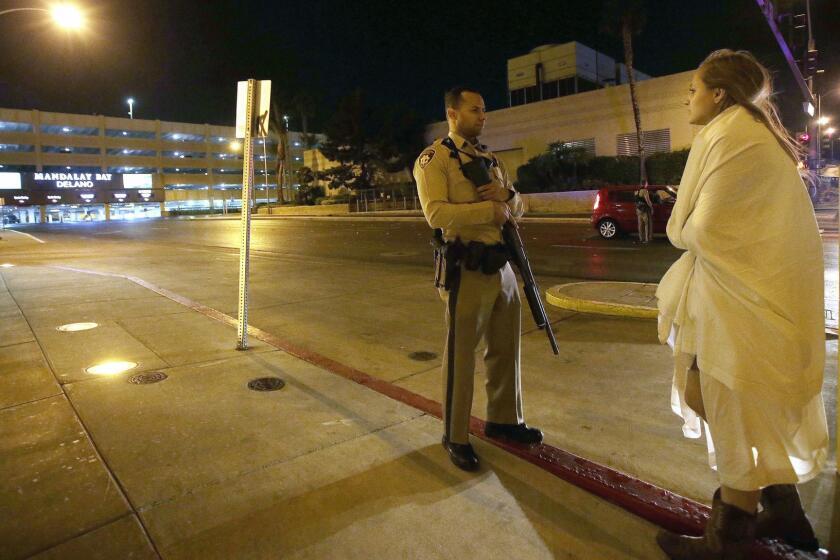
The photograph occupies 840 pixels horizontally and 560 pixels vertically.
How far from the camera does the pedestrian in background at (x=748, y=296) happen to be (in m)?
2.05

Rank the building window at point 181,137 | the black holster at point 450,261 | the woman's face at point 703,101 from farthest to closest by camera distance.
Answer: the building window at point 181,137 < the black holster at point 450,261 < the woman's face at point 703,101

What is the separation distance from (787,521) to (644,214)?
542 inches

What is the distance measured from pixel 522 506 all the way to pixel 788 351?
1.38 metres

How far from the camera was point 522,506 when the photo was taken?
110 inches

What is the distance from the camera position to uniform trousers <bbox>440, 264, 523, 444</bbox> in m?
3.13

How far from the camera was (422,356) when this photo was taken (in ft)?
18.0

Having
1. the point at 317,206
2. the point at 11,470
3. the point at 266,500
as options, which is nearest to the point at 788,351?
the point at 266,500

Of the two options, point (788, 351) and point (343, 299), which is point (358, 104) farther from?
point (788, 351)

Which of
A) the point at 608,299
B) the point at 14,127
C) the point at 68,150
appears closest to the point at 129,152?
the point at 68,150

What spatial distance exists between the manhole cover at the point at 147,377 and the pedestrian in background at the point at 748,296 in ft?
13.3

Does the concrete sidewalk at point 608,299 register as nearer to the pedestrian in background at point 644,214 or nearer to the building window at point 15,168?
the pedestrian in background at point 644,214

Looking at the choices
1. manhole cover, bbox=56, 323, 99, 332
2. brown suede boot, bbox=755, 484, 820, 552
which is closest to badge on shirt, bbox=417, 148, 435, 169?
brown suede boot, bbox=755, 484, 820, 552

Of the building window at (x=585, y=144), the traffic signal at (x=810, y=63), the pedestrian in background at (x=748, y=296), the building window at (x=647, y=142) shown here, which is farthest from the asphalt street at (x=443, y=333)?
the building window at (x=585, y=144)

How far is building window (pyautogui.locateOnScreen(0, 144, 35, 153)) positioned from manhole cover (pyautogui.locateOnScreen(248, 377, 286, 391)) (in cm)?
8916
